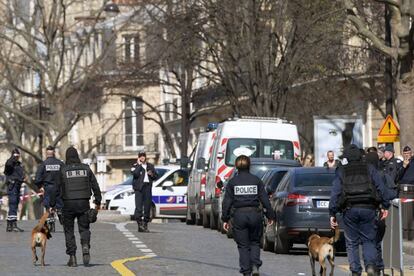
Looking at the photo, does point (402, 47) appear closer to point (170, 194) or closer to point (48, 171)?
point (48, 171)

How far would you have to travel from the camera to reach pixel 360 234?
17.5 metres

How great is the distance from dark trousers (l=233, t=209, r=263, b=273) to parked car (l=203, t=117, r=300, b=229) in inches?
599

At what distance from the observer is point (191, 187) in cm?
3853

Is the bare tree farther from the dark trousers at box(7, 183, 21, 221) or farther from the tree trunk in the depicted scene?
the dark trousers at box(7, 183, 21, 221)

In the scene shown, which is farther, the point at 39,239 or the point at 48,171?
the point at 48,171

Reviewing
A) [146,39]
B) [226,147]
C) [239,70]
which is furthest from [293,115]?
[226,147]

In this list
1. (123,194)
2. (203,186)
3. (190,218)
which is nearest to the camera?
(203,186)

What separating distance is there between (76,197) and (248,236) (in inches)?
151

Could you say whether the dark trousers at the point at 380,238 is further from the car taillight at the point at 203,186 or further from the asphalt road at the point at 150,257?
the car taillight at the point at 203,186

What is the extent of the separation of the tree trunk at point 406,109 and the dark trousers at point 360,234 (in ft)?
52.3

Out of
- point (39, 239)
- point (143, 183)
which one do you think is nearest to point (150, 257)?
point (39, 239)

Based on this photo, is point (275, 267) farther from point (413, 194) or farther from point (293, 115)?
point (293, 115)

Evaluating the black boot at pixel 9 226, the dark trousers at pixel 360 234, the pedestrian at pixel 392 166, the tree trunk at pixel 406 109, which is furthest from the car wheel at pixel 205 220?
the dark trousers at pixel 360 234

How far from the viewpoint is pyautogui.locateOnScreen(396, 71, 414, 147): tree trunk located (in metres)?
33.3
